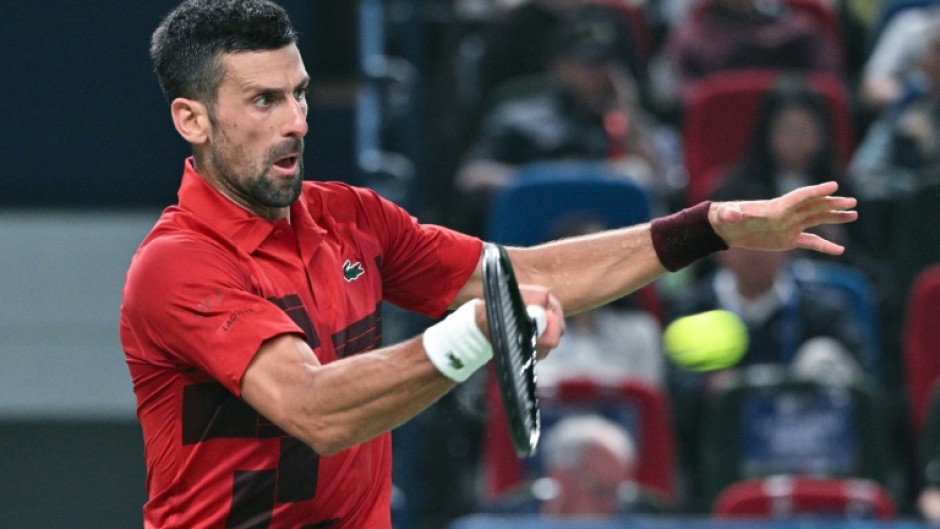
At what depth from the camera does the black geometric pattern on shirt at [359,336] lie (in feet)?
11.1

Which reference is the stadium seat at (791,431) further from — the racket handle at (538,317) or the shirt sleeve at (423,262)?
the racket handle at (538,317)

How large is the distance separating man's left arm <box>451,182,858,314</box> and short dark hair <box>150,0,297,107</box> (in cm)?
83

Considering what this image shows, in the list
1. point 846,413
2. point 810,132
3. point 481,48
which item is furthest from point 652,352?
point 481,48

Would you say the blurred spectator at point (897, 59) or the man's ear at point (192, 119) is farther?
the blurred spectator at point (897, 59)

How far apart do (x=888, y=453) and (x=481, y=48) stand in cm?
343

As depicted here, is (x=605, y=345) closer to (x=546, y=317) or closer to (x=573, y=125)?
(x=573, y=125)

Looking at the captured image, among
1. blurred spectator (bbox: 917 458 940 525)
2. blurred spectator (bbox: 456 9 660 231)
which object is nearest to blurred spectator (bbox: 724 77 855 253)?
blurred spectator (bbox: 456 9 660 231)

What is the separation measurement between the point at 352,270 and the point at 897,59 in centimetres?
590

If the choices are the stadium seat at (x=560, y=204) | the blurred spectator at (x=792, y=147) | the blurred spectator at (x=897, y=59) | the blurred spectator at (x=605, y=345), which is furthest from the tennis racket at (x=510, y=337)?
the blurred spectator at (x=897, y=59)

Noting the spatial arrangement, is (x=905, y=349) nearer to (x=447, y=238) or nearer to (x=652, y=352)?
(x=652, y=352)

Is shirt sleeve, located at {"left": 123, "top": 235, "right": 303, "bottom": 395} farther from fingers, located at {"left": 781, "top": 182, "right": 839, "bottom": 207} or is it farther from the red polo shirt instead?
fingers, located at {"left": 781, "top": 182, "right": 839, "bottom": 207}

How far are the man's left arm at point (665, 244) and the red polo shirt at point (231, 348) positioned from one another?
464 mm

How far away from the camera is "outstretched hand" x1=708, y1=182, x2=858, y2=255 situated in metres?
3.42

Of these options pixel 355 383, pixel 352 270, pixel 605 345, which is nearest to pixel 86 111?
pixel 605 345
